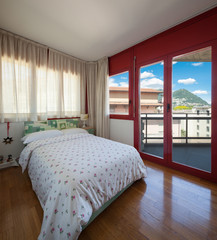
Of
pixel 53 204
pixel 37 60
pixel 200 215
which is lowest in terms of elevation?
pixel 200 215

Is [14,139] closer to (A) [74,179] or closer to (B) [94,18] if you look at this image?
(A) [74,179]

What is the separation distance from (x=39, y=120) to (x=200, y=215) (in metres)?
3.36

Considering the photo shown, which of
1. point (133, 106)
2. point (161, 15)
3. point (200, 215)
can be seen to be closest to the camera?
point (200, 215)

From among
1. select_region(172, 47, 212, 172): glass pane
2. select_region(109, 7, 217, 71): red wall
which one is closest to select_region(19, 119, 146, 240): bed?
select_region(172, 47, 212, 172): glass pane

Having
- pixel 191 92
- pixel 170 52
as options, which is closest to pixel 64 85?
pixel 170 52

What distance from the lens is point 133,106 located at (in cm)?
298

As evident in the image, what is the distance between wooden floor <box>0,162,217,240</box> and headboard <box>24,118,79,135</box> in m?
1.07

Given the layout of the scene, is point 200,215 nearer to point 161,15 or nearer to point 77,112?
point 161,15

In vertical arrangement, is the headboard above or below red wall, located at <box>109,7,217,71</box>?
below

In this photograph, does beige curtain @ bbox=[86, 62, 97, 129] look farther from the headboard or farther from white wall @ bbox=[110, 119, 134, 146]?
→ white wall @ bbox=[110, 119, 134, 146]

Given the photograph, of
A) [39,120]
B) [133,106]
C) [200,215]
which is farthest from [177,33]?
[39,120]

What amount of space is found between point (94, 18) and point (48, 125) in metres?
2.44

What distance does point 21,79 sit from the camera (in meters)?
2.53

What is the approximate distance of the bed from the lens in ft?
3.12
